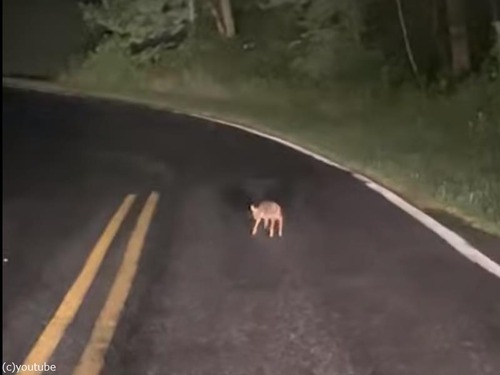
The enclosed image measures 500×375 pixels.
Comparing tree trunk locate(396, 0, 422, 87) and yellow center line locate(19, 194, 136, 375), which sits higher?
yellow center line locate(19, 194, 136, 375)

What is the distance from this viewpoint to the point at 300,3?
118 ft

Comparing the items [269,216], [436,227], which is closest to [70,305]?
[269,216]

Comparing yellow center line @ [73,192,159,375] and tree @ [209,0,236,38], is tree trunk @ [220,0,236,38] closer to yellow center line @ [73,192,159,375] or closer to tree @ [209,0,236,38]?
tree @ [209,0,236,38]

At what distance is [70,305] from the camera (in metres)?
7.41

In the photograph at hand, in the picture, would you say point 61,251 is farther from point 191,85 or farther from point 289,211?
point 191,85

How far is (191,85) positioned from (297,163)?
17.1 metres

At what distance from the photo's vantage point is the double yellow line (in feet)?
20.1

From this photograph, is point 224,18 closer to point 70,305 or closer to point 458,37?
point 458,37

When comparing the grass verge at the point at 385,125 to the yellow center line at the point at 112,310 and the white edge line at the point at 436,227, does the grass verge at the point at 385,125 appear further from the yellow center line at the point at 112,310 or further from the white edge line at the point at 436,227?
the yellow center line at the point at 112,310

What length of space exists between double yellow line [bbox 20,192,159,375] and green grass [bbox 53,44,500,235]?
358 centimetres

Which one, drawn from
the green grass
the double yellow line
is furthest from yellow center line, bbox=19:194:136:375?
the green grass

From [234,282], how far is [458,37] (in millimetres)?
17450

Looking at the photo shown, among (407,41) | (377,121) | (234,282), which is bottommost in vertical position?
(377,121)

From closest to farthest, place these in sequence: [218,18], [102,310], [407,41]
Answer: [102,310] → [407,41] → [218,18]
